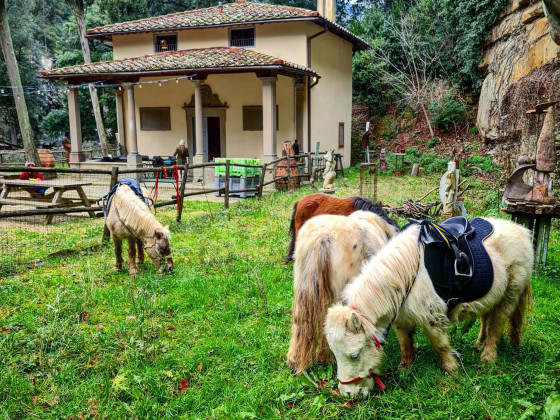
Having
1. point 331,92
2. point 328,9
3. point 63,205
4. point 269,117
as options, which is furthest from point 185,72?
point 328,9

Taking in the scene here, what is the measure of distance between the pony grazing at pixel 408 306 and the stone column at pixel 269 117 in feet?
38.2

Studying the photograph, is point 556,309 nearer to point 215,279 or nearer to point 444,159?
point 215,279

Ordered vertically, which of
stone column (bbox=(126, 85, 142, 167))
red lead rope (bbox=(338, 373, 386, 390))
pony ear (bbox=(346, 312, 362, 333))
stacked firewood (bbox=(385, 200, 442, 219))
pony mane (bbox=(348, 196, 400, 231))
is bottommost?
red lead rope (bbox=(338, 373, 386, 390))

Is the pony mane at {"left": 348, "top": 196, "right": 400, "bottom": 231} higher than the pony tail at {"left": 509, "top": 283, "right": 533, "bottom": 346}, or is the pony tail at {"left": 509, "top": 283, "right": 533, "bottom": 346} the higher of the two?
the pony mane at {"left": 348, "top": 196, "right": 400, "bottom": 231}

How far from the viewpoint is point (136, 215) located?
5.64m

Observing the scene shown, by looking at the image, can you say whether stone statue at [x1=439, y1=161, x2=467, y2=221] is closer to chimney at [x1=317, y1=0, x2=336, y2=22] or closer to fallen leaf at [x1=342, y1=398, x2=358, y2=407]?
fallen leaf at [x1=342, y1=398, x2=358, y2=407]

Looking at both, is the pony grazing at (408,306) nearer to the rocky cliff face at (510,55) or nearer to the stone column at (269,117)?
the rocky cliff face at (510,55)

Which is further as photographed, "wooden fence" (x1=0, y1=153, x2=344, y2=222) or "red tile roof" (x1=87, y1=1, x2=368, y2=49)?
"red tile roof" (x1=87, y1=1, x2=368, y2=49)

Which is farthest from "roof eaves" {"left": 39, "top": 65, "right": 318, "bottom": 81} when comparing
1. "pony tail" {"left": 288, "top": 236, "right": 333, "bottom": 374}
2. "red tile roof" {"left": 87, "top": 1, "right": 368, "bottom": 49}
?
"pony tail" {"left": 288, "top": 236, "right": 333, "bottom": 374}

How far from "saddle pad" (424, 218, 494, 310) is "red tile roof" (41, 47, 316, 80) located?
1194cm

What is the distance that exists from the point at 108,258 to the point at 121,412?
3956 mm

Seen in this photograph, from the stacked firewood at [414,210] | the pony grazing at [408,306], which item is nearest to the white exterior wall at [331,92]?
the stacked firewood at [414,210]

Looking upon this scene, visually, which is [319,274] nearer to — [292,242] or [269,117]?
[292,242]

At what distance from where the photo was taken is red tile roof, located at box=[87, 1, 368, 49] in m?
15.8
